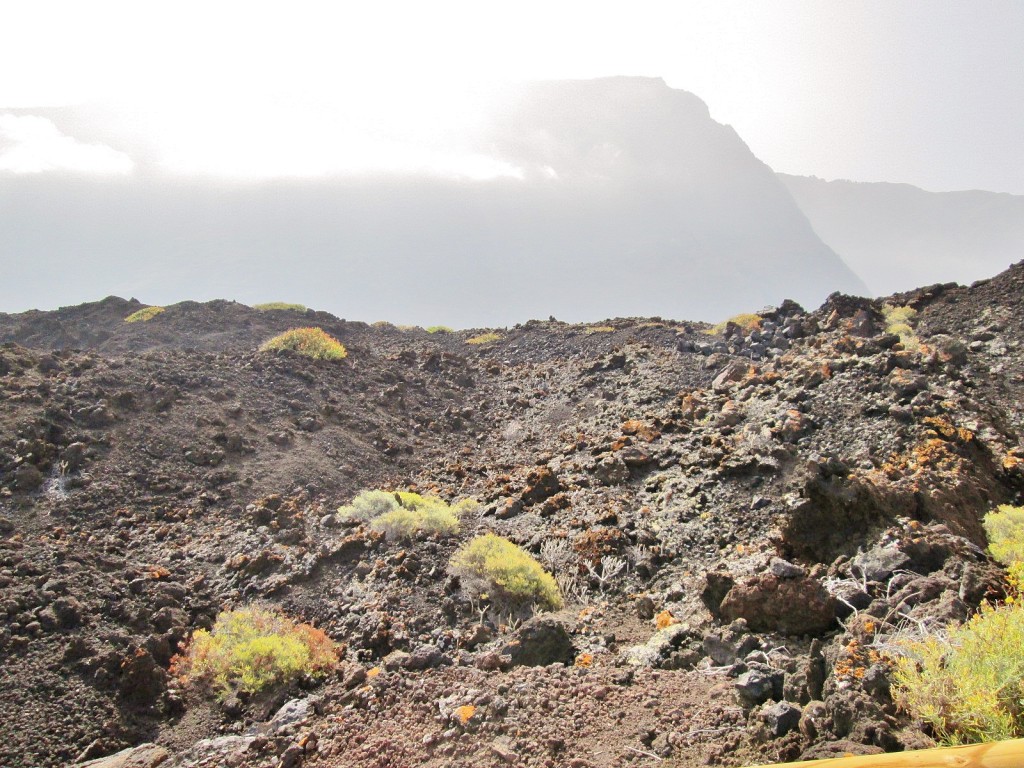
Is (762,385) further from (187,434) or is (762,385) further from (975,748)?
(187,434)

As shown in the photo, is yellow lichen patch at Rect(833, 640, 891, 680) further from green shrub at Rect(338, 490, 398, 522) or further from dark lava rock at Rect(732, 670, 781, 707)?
green shrub at Rect(338, 490, 398, 522)

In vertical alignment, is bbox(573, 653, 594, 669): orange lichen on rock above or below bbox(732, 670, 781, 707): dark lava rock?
below

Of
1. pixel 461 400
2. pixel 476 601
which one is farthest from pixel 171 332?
pixel 476 601

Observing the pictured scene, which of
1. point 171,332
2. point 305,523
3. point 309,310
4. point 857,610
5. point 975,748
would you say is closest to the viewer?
point 975,748

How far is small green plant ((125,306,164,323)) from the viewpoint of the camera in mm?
21438

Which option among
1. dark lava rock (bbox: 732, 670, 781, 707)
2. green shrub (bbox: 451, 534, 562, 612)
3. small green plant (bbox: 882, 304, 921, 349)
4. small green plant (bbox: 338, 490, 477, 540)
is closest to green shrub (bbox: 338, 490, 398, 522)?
small green plant (bbox: 338, 490, 477, 540)

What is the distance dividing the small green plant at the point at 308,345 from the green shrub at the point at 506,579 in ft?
35.9

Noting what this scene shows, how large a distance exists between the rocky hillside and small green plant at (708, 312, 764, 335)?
3.93m

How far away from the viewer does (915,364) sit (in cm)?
913

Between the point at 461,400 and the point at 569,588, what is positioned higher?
the point at 461,400

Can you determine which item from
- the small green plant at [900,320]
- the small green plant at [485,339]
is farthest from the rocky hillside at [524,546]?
the small green plant at [485,339]

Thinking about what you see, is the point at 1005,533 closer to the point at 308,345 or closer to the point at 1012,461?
the point at 1012,461

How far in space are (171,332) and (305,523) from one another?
1414 centimetres

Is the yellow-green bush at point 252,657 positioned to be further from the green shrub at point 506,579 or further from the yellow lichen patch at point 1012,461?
the yellow lichen patch at point 1012,461
